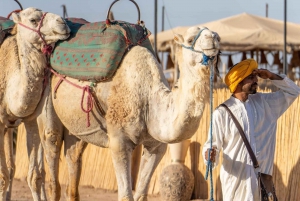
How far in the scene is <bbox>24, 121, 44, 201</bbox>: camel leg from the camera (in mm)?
9555

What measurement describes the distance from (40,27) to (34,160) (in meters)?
1.68

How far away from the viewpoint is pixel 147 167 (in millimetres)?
8141

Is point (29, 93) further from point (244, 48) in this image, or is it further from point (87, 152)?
point (244, 48)

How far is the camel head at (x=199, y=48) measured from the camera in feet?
22.2

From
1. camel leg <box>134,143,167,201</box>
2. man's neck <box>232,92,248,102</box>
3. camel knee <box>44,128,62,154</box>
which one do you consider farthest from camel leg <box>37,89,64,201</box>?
man's neck <box>232,92,248,102</box>

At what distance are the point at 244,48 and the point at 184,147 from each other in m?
11.9

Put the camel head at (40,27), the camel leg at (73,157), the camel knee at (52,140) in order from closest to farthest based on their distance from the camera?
the camel head at (40,27) → the camel knee at (52,140) → the camel leg at (73,157)

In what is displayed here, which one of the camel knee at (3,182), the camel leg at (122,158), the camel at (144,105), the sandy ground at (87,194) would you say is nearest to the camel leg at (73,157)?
the camel knee at (3,182)

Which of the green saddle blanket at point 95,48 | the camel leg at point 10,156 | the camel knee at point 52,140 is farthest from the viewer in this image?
the camel leg at point 10,156

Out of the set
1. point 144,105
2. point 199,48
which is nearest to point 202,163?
point 144,105

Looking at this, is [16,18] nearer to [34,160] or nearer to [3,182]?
[34,160]

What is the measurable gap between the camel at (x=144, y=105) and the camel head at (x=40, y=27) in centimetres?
51

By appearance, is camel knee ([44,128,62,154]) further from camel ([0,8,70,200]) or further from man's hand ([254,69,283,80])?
man's hand ([254,69,283,80])

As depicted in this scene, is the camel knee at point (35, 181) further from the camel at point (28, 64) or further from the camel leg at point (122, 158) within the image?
the camel leg at point (122, 158)
